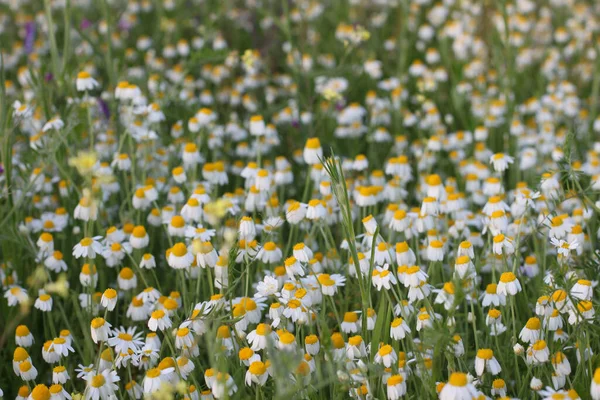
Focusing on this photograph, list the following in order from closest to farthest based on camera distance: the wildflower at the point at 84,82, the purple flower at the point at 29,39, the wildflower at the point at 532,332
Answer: the wildflower at the point at 532,332
the wildflower at the point at 84,82
the purple flower at the point at 29,39

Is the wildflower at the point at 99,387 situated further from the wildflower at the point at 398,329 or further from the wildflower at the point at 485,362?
the wildflower at the point at 485,362

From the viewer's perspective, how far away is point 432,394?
1.96 meters

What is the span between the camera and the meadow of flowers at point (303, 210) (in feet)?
6.88

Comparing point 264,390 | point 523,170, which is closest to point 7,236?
point 264,390

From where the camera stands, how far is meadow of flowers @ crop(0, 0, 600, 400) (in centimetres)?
210

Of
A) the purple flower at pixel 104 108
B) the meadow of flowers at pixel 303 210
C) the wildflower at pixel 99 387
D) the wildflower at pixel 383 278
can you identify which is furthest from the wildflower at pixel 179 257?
the purple flower at pixel 104 108

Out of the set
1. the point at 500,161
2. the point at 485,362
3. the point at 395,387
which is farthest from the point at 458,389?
the point at 500,161

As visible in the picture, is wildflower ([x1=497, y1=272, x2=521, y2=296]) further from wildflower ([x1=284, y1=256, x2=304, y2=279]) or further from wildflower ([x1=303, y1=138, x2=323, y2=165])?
wildflower ([x1=303, y1=138, x2=323, y2=165])

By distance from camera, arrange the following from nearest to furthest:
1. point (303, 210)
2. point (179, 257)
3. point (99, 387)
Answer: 1. point (99, 387)
2. point (179, 257)
3. point (303, 210)

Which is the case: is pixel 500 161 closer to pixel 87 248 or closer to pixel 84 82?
pixel 87 248

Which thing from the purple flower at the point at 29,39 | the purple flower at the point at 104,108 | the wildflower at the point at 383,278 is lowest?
the wildflower at the point at 383,278

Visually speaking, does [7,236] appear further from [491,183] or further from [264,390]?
[491,183]

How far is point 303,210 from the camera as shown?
9.09 ft

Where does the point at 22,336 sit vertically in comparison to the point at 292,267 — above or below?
below
